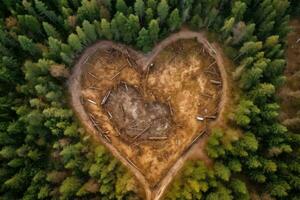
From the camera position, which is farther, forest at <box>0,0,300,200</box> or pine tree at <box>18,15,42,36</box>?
pine tree at <box>18,15,42,36</box>

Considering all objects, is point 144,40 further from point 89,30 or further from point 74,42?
point 74,42

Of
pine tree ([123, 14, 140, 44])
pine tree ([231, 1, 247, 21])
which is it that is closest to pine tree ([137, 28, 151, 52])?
pine tree ([123, 14, 140, 44])

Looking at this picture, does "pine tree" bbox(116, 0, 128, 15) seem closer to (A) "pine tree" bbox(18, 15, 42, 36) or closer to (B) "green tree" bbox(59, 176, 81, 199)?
(A) "pine tree" bbox(18, 15, 42, 36)

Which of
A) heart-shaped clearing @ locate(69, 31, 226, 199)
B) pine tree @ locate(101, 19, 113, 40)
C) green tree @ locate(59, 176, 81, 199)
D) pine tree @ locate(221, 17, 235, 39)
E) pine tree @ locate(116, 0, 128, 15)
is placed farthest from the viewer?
heart-shaped clearing @ locate(69, 31, 226, 199)

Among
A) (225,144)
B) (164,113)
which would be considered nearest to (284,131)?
(225,144)

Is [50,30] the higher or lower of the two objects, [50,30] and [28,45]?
the higher

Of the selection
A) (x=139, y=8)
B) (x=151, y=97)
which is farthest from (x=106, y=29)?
(x=151, y=97)
